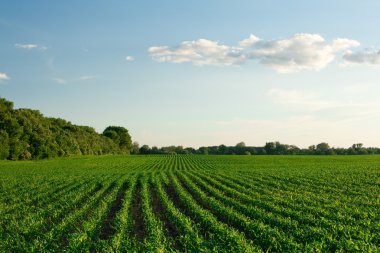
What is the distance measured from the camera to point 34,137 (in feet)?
257

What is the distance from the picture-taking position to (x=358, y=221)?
52.3 ft

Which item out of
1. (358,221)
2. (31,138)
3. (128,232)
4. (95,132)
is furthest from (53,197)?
(95,132)

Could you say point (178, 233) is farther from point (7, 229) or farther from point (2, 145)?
point (2, 145)

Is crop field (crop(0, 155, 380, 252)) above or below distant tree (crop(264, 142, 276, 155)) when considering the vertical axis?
below

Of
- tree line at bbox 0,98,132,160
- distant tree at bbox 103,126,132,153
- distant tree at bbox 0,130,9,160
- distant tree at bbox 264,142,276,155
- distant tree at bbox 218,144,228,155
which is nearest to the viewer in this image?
distant tree at bbox 0,130,9,160

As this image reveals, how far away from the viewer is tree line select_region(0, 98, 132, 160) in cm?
7112

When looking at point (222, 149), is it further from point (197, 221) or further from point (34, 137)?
point (197, 221)

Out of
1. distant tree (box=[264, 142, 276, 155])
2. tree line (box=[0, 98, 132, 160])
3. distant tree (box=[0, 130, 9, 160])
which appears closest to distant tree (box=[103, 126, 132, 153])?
tree line (box=[0, 98, 132, 160])

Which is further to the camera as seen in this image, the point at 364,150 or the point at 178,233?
the point at 364,150

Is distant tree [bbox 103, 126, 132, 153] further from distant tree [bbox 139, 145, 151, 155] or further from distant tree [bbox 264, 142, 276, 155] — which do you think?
distant tree [bbox 264, 142, 276, 155]

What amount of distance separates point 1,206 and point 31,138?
2352 inches

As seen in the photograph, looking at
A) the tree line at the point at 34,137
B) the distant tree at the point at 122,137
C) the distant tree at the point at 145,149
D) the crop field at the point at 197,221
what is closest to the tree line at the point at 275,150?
the distant tree at the point at 145,149

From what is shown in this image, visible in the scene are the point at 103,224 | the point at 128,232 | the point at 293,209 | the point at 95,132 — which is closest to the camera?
the point at 128,232

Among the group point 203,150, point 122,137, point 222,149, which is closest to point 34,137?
point 122,137
